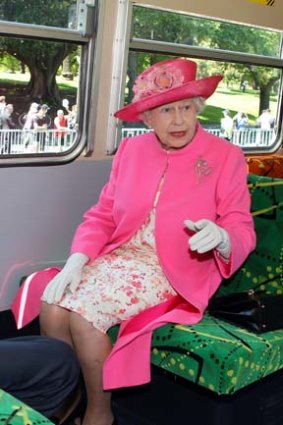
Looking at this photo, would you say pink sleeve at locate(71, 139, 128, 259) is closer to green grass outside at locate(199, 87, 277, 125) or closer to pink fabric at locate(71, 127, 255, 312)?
pink fabric at locate(71, 127, 255, 312)

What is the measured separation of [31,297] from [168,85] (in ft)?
3.49

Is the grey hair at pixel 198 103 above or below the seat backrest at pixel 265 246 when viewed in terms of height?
above

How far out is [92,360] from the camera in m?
2.72

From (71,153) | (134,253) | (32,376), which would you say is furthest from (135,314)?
(71,153)

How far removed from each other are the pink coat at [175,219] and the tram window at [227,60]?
750 millimetres

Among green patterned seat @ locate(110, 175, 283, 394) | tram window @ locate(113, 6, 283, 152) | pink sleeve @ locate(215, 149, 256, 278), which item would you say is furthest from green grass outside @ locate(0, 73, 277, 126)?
green patterned seat @ locate(110, 175, 283, 394)

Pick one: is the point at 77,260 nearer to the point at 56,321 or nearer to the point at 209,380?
the point at 56,321

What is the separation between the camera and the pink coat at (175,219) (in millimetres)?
2707

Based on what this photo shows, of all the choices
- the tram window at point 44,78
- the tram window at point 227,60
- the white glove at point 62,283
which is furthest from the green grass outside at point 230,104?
the white glove at point 62,283

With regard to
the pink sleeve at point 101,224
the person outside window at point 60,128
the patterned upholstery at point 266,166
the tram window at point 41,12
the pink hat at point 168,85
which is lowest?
the pink sleeve at point 101,224

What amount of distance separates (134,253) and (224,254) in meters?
0.40

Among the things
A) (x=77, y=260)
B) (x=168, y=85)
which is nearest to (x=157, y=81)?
(x=168, y=85)

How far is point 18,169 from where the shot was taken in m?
3.29

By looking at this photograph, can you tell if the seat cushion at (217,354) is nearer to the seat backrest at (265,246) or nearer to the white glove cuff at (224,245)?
the white glove cuff at (224,245)
